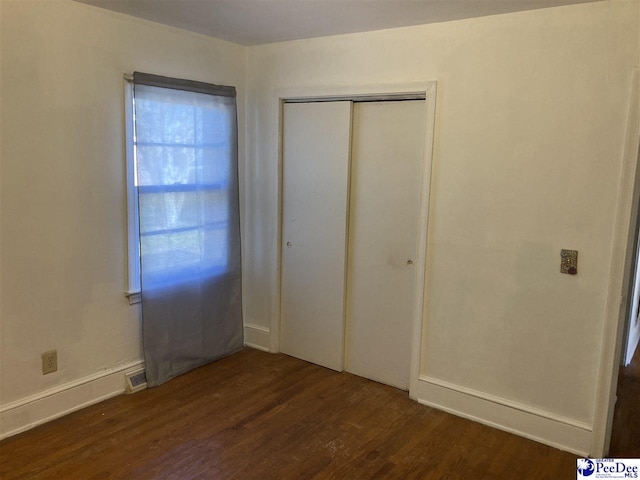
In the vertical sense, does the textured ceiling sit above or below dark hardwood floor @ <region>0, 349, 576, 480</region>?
above

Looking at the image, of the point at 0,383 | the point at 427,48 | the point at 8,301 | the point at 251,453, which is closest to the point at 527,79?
the point at 427,48

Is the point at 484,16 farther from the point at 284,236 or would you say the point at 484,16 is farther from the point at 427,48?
the point at 284,236

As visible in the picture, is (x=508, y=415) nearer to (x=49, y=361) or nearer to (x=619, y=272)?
(x=619, y=272)

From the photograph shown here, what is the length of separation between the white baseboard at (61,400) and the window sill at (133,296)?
41 centimetres

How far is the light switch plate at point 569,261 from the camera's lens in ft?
8.99

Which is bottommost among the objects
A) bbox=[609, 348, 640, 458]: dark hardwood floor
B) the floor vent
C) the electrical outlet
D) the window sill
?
bbox=[609, 348, 640, 458]: dark hardwood floor

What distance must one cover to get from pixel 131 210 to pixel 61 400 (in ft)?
3.90

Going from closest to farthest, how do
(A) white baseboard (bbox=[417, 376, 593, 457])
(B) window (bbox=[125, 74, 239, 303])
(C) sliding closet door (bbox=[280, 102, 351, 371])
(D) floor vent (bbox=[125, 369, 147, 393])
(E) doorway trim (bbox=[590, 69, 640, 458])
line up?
(E) doorway trim (bbox=[590, 69, 640, 458])
(A) white baseboard (bbox=[417, 376, 593, 457])
(B) window (bbox=[125, 74, 239, 303])
(D) floor vent (bbox=[125, 369, 147, 393])
(C) sliding closet door (bbox=[280, 102, 351, 371])

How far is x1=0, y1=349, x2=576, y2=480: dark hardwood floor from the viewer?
102 inches

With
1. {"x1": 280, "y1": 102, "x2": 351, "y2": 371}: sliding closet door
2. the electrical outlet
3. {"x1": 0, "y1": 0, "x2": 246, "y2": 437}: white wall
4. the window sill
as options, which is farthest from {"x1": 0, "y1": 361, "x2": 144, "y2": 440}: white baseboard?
{"x1": 280, "y1": 102, "x2": 351, "y2": 371}: sliding closet door

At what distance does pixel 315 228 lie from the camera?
12.4ft

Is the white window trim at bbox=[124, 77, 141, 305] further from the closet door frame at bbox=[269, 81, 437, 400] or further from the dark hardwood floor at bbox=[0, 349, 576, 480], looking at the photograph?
the closet door frame at bbox=[269, 81, 437, 400]

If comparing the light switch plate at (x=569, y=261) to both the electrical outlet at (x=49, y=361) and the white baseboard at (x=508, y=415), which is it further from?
the electrical outlet at (x=49, y=361)

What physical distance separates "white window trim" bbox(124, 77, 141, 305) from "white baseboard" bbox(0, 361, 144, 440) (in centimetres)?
49
